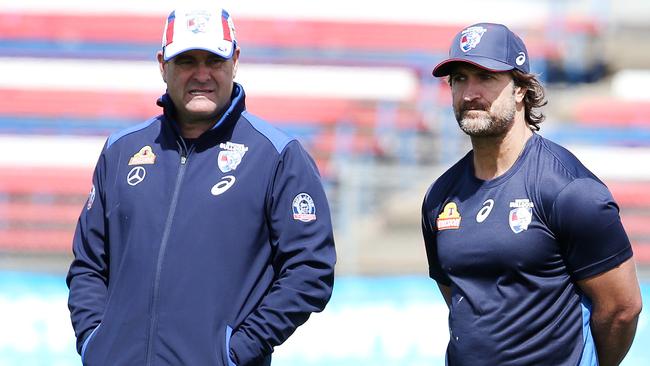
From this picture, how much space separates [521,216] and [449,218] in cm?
24

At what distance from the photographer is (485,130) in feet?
9.31

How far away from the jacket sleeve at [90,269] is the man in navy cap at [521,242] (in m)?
0.95

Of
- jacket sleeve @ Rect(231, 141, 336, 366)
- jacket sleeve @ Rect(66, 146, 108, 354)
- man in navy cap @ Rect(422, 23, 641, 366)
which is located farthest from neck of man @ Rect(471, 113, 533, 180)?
jacket sleeve @ Rect(66, 146, 108, 354)

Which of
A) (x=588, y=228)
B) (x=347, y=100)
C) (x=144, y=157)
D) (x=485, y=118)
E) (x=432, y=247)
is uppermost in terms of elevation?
(x=347, y=100)

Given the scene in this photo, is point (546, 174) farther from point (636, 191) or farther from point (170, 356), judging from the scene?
point (636, 191)

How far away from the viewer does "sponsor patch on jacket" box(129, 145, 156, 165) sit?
297cm

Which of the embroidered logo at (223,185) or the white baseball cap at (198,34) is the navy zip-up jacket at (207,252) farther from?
the white baseball cap at (198,34)

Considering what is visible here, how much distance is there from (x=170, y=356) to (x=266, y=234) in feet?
1.35

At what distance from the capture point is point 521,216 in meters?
2.77

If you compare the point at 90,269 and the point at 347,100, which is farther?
the point at 347,100

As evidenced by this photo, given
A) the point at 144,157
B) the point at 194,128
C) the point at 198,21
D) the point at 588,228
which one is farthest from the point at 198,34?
the point at 588,228

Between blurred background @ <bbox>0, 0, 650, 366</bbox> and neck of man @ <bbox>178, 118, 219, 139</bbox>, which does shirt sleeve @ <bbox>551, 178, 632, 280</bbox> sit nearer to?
neck of man @ <bbox>178, 118, 219, 139</bbox>

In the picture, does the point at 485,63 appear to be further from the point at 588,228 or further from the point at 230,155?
the point at 230,155

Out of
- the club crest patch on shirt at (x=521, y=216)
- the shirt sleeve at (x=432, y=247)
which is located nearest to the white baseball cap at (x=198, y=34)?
the shirt sleeve at (x=432, y=247)
